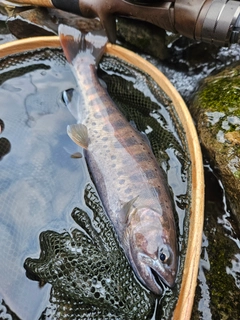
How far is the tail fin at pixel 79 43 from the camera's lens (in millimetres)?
2359

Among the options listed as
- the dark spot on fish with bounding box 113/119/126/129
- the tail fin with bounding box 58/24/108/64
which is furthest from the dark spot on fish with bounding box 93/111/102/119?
the tail fin with bounding box 58/24/108/64

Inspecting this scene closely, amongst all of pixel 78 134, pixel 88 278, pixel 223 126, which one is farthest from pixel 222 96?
pixel 88 278

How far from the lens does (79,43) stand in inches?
93.8

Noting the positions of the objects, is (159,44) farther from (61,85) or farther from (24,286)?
(24,286)

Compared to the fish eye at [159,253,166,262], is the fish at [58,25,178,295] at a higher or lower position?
higher

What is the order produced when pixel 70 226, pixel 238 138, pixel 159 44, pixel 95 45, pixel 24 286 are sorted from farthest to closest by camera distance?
pixel 159 44, pixel 95 45, pixel 238 138, pixel 70 226, pixel 24 286

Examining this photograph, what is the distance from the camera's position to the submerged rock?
1.67 meters

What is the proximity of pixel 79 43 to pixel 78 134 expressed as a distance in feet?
2.20

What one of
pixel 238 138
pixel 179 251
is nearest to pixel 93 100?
pixel 238 138

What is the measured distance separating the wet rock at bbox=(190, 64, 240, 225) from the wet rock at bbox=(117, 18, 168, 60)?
1.82 feet

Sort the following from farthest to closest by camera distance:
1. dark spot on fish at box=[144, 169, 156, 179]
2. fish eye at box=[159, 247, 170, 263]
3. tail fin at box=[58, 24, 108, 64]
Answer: tail fin at box=[58, 24, 108, 64], dark spot on fish at box=[144, 169, 156, 179], fish eye at box=[159, 247, 170, 263]

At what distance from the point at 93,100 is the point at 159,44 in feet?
2.79

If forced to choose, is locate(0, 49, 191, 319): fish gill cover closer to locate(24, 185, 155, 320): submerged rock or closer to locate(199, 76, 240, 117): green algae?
locate(24, 185, 155, 320): submerged rock

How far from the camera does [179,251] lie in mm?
1772
